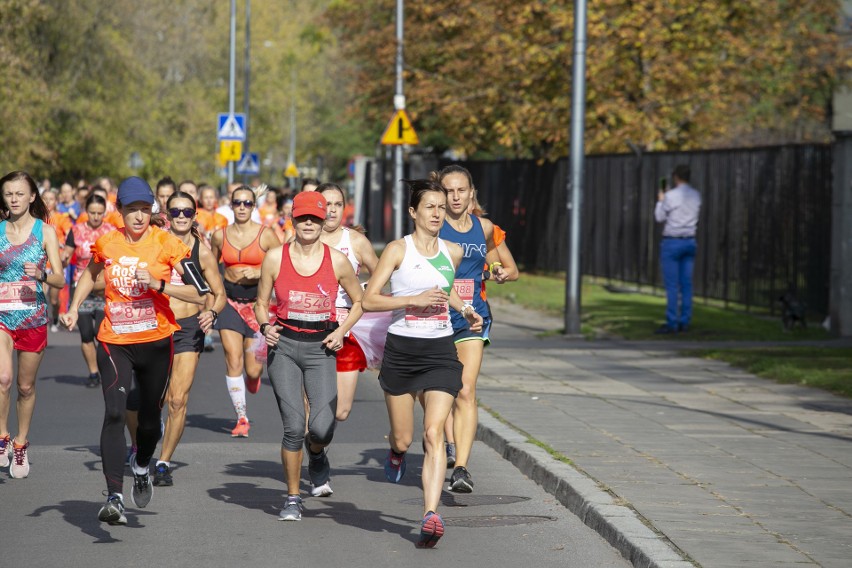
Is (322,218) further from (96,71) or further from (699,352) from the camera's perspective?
(96,71)

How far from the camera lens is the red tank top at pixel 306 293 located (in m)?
7.94

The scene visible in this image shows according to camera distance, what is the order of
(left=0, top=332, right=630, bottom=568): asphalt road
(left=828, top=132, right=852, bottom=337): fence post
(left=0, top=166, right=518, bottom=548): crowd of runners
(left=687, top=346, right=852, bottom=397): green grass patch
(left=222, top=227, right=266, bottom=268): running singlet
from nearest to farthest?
(left=0, top=332, right=630, bottom=568): asphalt road < (left=0, top=166, right=518, bottom=548): crowd of runners < (left=222, top=227, right=266, bottom=268): running singlet < (left=687, top=346, right=852, bottom=397): green grass patch < (left=828, top=132, right=852, bottom=337): fence post

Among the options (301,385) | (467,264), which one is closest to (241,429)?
(467,264)

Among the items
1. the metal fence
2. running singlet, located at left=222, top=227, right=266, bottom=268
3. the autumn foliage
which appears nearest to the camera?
running singlet, located at left=222, top=227, right=266, bottom=268

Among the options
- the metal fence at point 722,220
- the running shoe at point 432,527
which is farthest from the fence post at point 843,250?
the running shoe at point 432,527

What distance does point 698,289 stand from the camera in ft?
78.4

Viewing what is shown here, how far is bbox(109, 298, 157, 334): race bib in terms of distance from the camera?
313 inches

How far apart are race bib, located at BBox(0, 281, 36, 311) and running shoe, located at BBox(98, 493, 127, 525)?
2.19 metres

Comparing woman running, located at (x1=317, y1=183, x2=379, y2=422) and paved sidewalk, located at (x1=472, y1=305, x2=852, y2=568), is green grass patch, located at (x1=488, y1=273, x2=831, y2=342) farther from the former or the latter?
woman running, located at (x1=317, y1=183, x2=379, y2=422)

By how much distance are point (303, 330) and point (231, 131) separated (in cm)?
2978

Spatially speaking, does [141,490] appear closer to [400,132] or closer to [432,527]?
[432,527]

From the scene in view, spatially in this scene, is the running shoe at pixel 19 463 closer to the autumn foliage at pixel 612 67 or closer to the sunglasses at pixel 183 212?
the sunglasses at pixel 183 212

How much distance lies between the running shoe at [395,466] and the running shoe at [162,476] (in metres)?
1.35

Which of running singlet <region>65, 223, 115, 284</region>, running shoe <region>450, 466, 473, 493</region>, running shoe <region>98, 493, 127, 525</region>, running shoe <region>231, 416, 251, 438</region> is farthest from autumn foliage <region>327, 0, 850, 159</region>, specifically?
running shoe <region>98, 493, 127, 525</region>
